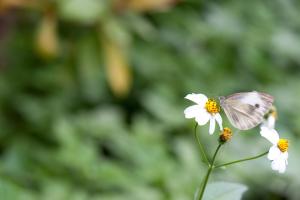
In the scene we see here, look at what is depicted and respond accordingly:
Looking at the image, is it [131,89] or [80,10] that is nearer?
[80,10]

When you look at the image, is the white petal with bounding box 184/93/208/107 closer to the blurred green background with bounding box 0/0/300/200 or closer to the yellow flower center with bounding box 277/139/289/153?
the yellow flower center with bounding box 277/139/289/153

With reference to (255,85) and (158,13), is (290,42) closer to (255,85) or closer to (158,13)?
(255,85)

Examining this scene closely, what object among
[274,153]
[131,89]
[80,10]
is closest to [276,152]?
[274,153]

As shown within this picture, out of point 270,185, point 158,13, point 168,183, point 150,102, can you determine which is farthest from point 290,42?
point 168,183

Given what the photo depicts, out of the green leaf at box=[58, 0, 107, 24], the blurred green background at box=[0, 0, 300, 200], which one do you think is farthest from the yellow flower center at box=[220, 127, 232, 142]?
the green leaf at box=[58, 0, 107, 24]

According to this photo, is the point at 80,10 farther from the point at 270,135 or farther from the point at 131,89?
the point at 270,135

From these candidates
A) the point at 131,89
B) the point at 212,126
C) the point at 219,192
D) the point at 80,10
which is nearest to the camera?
the point at 212,126

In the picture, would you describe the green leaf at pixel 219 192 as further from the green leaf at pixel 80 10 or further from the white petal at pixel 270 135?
the green leaf at pixel 80 10
